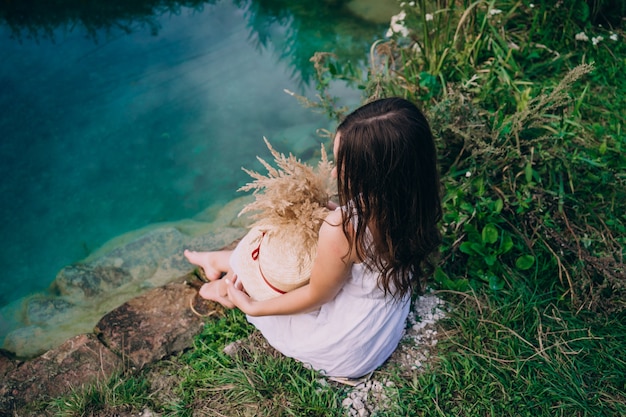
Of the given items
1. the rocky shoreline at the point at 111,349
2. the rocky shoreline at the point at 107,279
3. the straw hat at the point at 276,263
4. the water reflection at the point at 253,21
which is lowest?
the rocky shoreline at the point at 107,279

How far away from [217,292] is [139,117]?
233cm

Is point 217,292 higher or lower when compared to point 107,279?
higher

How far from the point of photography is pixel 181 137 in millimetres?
4020

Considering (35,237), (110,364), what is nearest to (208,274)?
(110,364)

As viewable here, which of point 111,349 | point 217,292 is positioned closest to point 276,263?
point 217,292

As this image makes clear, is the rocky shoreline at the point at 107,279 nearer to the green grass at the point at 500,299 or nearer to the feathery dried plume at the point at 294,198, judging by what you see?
the green grass at the point at 500,299

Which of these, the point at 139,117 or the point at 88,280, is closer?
the point at 88,280

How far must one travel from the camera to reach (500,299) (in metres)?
2.29

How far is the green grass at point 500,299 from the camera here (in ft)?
6.55

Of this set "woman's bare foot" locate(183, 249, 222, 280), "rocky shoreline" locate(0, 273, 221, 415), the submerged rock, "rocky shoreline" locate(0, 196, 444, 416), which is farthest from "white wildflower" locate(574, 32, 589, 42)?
the submerged rock

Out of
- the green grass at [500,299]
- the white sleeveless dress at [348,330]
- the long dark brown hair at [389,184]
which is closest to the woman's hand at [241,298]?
the white sleeveless dress at [348,330]

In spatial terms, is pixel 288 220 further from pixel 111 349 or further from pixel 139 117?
pixel 139 117

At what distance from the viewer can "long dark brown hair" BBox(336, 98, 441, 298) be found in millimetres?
1449

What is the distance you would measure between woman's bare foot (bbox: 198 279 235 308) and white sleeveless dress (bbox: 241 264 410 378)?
0.34m
